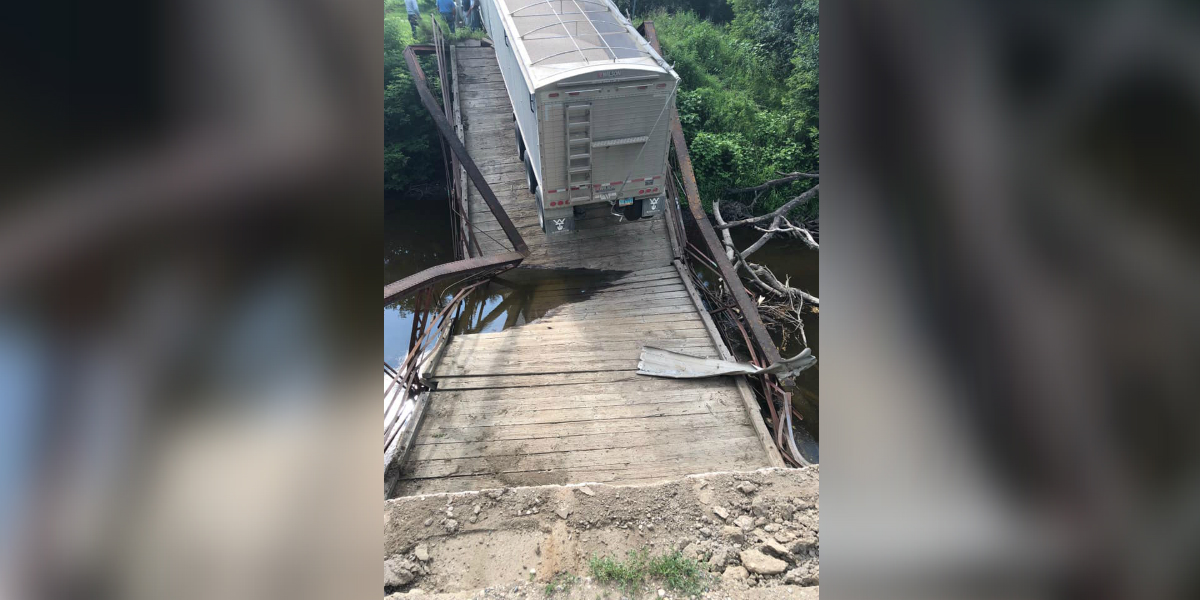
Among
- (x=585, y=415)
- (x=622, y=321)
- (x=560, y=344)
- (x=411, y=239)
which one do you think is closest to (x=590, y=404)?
(x=585, y=415)

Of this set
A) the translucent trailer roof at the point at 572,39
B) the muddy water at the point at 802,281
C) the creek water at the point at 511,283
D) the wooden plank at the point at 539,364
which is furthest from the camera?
the creek water at the point at 511,283

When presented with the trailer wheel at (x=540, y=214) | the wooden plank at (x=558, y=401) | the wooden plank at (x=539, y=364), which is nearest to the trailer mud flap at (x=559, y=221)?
the trailer wheel at (x=540, y=214)

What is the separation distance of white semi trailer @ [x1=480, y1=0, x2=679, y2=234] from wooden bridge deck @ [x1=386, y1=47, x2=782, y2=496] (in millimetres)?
1278

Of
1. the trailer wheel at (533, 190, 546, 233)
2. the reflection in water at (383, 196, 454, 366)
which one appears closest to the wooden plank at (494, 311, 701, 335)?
the trailer wheel at (533, 190, 546, 233)

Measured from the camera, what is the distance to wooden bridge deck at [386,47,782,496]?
4.73 meters

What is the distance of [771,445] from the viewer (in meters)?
4.87

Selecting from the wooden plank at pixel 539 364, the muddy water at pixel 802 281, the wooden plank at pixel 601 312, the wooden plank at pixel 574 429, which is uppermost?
the wooden plank at pixel 601 312

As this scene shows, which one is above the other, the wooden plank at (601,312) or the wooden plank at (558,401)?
the wooden plank at (601,312)

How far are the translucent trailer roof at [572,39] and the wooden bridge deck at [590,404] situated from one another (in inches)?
116

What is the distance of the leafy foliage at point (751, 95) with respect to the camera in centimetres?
1361

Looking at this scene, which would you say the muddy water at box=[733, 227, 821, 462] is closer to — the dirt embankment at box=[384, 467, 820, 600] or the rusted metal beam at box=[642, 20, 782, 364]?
the rusted metal beam at box=[642, 20, 782, 364]

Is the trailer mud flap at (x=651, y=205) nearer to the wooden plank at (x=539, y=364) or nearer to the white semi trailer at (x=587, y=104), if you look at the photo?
the white semi trailer at (x=587, y=104)

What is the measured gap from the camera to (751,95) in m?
15.5
